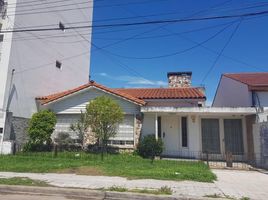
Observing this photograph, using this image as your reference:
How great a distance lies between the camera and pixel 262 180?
33.3 ft

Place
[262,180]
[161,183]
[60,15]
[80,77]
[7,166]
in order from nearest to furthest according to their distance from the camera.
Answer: [161,183]
[262,180]
[7,166]
[60,15]
[80,77]

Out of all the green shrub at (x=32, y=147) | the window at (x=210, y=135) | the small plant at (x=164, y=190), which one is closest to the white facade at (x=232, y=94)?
the window at (x=210, y=135)

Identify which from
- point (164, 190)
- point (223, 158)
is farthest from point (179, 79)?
point (164, 190)

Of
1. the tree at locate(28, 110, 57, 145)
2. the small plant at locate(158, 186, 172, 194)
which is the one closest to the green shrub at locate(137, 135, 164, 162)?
the tree at locate(28, 110, 57, 145)

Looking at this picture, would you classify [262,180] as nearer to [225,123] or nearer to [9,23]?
[225,123]

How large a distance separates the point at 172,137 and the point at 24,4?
13.2 metres

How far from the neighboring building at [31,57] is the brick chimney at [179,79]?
9028 mm

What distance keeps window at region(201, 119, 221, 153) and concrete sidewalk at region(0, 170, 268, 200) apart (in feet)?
21.9

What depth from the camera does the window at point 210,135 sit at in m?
16.9

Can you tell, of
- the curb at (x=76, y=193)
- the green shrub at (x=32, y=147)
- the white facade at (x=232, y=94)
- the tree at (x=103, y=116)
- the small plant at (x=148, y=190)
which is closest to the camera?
the curb at (x=76, y=193)

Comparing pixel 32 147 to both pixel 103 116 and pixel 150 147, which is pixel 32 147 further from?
pixel 150 147

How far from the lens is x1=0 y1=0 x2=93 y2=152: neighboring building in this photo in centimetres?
1627

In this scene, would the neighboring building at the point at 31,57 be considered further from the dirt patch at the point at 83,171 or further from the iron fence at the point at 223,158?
the iron fence at the point at 223,158

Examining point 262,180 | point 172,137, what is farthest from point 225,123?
point 262,180
